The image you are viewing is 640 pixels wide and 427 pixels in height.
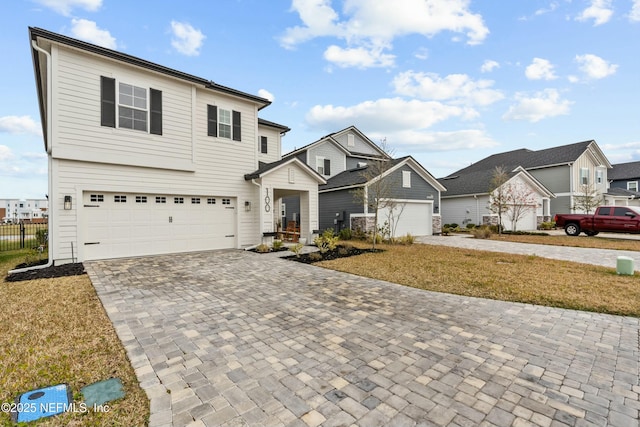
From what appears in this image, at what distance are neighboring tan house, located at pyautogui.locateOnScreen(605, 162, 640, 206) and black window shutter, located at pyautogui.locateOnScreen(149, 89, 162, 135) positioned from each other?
135 ft

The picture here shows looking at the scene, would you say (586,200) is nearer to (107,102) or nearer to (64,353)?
(107,102)

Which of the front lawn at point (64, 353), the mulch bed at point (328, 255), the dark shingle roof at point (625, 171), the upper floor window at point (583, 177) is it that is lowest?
the front lawn at point (64, 353)

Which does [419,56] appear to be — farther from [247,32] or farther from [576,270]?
[576,270]

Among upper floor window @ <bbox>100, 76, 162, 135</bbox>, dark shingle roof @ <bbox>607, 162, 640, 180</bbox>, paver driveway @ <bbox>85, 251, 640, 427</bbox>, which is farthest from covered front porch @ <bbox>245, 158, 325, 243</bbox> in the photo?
dark shingle roof @ <bbox>607, 162, 640, 180</bbox>

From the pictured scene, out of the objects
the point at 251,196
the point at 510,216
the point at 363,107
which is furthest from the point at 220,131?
the point at 510,216

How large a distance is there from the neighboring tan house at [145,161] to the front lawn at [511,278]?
5.14m

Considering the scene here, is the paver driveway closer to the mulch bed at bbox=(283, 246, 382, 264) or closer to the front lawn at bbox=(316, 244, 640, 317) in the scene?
the front lawn at bbox=(316, 244, 640, 317)

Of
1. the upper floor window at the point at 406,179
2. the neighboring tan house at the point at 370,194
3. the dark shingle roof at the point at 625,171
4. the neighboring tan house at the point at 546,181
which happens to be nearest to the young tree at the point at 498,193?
the neighboring tan house at the point at 546,181

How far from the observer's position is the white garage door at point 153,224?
9.23 m

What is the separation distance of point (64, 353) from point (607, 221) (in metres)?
22.9

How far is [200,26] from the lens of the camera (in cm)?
1090

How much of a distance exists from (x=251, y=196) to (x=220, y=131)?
2.91 meters

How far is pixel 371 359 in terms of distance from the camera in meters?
3.26

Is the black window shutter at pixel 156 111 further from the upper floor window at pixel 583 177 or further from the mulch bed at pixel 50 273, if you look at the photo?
the upper floor window at pixel 583 177
